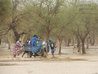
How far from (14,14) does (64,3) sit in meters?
6.46

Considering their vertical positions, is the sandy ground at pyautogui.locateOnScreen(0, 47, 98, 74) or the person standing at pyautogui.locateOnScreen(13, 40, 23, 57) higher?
the person standing at pyautogui.locateOnScreen(13, 40, 23, 57)

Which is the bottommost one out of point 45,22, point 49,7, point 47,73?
point 47,73

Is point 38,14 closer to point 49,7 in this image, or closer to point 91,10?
point 49,7

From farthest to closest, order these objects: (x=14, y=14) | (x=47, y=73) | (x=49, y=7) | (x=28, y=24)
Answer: (x=28, y=24) → (x=14, y=14) → (x=49, y=7) → (x=47, y=73)

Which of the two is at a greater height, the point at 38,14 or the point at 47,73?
the point at 38,14

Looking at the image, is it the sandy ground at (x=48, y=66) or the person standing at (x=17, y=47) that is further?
the person standing at (x=17, y=47)

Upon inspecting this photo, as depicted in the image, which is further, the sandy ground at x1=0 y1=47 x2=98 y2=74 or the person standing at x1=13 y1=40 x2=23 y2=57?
the person standing at x1=13 y1=40 x2=23 y2=57

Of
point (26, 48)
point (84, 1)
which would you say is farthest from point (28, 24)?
point (26, 48)

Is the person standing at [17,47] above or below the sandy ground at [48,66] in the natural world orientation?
above

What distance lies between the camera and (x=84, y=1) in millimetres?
31453

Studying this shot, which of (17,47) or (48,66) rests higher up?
(17,47)

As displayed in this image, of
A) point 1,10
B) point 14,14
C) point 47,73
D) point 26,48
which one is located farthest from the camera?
point 14,14

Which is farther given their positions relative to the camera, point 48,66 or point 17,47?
point 17,47

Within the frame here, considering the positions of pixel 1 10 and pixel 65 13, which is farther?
pixel 65 13
